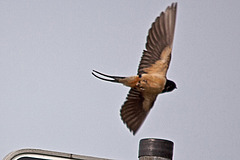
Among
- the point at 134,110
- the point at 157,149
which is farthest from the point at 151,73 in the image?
the point at 157,149

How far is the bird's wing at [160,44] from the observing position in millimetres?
5406

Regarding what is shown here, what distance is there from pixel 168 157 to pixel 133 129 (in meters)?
1.31

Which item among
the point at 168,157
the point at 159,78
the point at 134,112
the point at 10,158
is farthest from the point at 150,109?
the point at 10,158

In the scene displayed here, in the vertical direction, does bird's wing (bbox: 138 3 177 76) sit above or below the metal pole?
above

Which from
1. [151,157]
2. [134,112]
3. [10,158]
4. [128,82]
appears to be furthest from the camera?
[134,112]

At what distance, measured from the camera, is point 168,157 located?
429 cm

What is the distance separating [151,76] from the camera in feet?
17.5

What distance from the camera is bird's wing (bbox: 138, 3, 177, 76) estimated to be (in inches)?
213

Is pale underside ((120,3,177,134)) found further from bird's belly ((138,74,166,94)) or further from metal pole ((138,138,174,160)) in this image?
metal pole ((138,138,174,160))

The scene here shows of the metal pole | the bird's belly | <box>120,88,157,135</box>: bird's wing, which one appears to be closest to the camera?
the metal pole

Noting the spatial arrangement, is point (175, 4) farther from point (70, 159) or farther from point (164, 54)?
point (70, 159)

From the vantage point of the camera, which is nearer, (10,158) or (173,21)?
(10,158)

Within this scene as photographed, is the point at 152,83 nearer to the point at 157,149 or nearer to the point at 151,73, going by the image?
the point at 151,73

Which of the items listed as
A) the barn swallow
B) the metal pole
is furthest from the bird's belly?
the metal pole
